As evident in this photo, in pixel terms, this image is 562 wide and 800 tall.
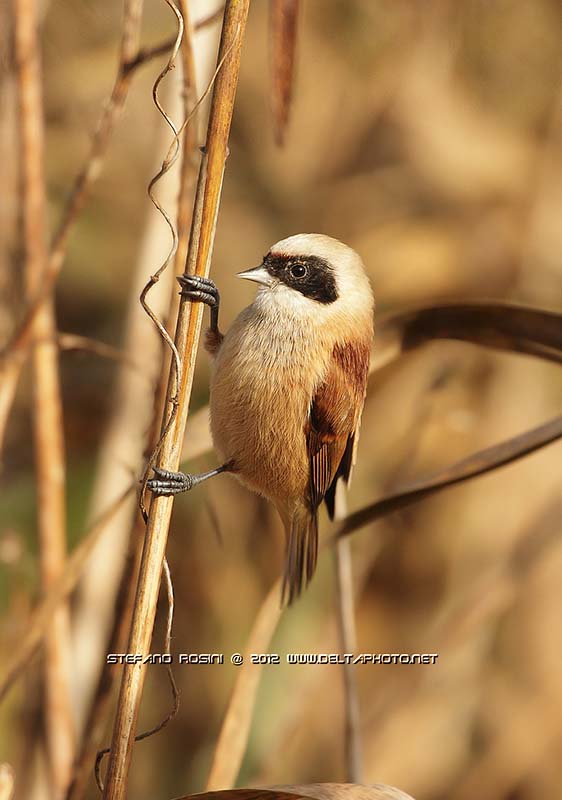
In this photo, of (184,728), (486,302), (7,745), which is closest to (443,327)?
(486,302)

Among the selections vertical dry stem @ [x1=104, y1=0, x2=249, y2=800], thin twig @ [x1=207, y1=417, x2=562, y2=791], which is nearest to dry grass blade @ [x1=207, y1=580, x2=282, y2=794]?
thin twig @ [x1=207, y1=417, x2=562, y2=791]

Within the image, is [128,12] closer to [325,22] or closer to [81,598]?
[81,598]

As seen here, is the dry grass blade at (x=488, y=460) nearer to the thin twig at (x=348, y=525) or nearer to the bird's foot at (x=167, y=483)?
the thin twig at (x=348, y=525)

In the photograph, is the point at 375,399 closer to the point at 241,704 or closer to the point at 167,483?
the point at 241,704

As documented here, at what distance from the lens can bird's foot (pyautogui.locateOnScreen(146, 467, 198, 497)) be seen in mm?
823

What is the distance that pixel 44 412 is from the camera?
161 centimetres

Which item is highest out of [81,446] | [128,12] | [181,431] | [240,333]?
[81,446]

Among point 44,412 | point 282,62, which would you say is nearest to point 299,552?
point 282,62

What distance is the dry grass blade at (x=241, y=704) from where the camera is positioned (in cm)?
112

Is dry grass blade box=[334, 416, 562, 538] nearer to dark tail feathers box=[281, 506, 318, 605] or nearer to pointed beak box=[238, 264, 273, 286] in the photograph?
dark tail feathers box=[281, 506, 318, 605]

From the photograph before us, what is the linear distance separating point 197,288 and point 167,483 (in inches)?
6.9

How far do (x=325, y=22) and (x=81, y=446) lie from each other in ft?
6.01

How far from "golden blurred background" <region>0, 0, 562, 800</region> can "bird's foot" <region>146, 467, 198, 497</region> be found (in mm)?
1273

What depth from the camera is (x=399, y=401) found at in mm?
2863
